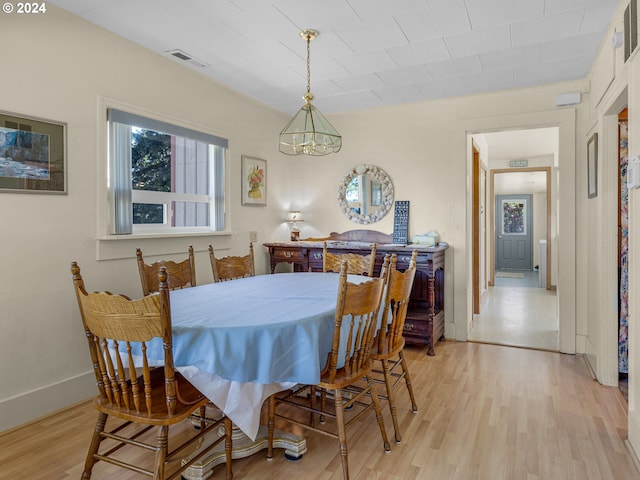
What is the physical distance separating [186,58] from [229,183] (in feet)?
3.83

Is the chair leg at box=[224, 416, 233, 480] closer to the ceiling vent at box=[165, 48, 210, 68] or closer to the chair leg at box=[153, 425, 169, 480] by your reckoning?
the chair leg at box=[153, 425, 169, 480]

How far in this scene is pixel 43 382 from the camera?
2.54 m

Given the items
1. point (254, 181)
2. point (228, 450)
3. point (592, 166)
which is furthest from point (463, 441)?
point (254, 181)

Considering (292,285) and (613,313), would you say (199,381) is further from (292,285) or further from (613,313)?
(613,313)

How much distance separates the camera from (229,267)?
128 inches

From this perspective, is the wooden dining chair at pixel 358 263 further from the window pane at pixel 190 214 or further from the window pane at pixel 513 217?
the window pane at pixel 513 217

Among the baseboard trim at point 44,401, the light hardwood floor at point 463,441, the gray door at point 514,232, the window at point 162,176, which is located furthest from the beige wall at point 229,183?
the gray door at point 514,232

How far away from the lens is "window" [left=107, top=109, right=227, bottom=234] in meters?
2.94

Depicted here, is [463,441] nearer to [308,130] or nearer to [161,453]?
[161,453]

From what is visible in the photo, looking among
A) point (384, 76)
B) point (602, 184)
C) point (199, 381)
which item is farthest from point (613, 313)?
point (199, 381)

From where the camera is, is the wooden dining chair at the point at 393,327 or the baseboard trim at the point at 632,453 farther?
the wooden dining chair at the point at 393,327

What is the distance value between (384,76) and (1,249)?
309cm

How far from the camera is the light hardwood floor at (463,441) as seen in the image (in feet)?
6.40

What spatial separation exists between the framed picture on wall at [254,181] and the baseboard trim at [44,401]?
2.15 meters
